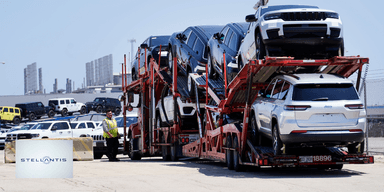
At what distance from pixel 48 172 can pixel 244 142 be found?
404 centimetres

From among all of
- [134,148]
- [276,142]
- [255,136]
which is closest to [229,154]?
[255,136]

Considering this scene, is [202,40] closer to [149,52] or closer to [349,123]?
[149,52]

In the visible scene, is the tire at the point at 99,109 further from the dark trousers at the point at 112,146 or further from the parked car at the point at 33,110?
the dark trousers at the point at 112,146

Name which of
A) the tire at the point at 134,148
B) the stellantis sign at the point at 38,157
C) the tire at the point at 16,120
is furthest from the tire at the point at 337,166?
the tire at the point at 16,120

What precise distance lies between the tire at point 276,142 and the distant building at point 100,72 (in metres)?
122

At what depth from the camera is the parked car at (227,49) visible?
1341 centimetres

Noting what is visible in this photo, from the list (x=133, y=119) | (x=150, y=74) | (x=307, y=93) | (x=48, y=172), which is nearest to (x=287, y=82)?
(x=307, y=93)

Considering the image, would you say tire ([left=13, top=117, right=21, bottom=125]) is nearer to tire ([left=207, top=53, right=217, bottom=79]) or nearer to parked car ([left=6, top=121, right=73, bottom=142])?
parked car ([left=6, top=121, right=73, bottom=142])

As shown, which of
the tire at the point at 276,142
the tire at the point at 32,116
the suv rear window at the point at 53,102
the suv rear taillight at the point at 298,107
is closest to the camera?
the suv rear taillight at the point at 298,107

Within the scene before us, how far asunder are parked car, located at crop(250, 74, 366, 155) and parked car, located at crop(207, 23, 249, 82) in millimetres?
3171

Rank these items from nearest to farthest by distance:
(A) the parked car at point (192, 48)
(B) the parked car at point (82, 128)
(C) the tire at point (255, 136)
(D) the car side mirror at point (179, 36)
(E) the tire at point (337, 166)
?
(C) the tire at point (255, 136) → (E) the tire at point (337, 166) → (A) the parked car at point (192, 48) → (D) the car side mirror at point (179, 36) → (B) the parked car at point (82, 128)

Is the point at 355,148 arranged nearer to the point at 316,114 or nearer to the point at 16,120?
the point at 316,114

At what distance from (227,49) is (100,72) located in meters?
126

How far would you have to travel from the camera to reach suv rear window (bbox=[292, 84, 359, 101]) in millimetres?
9922
